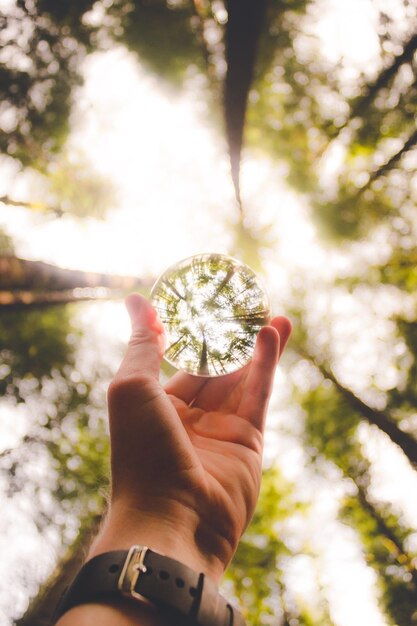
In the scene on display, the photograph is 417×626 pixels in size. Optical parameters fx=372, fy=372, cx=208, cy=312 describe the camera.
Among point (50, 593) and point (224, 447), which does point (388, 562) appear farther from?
point (224, 447)

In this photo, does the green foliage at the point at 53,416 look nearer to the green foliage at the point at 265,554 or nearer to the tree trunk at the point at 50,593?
the tree trunk at the point at 50,593

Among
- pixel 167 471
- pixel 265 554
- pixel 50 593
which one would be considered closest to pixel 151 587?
pixel 167 471

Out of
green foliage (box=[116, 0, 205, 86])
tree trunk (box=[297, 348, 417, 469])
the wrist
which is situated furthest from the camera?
tree trunk (box=[297, 348, 417, 469])

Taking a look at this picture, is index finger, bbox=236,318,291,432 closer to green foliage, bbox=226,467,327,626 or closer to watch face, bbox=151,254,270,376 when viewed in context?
watch face, bbox=151,254,270,376

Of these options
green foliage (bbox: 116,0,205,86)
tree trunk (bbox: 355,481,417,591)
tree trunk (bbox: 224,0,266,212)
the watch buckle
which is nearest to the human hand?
the watch buckle

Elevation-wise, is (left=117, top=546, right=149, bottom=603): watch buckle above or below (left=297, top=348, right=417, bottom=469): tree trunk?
above

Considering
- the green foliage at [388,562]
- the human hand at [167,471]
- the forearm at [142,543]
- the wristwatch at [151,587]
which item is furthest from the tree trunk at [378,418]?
the wristwatch at [151,587]

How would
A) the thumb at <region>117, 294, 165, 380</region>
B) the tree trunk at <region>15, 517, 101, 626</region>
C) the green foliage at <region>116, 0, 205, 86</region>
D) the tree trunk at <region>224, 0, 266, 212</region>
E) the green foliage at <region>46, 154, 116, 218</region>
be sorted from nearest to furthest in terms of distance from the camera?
the thumb at <region>117, 294, 165, 380</region> → the tree trunk at <region>224, 0, 266, 212</region> → the green foliage at <region>116, 0, 205, 86</region> → the tree trunk at <region>15, 517, 101, 626</region> → the green foliage at <region>46, 154, 116, 218</region>

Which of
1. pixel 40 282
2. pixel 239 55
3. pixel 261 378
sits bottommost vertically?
pixel 40 282
